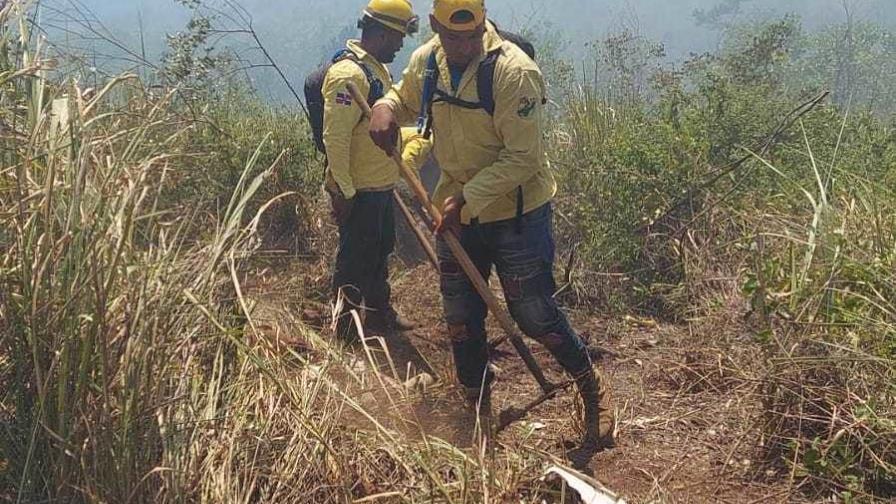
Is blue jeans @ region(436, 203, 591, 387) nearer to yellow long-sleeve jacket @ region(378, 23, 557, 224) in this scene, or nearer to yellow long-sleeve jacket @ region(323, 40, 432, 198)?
yellow long-sleeve jacket @ region(378, 23, 557, 224)

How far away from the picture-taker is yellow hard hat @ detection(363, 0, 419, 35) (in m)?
3.68

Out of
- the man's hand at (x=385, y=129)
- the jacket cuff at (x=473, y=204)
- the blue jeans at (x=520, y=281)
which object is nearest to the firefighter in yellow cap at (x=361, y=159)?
the blue jeans at (x=520, y=281)

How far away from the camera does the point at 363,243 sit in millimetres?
4043

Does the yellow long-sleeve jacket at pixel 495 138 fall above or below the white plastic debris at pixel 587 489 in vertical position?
above

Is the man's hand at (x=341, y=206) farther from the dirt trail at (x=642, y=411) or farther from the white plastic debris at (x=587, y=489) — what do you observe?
the white plastic debris at (x=587, y=489)

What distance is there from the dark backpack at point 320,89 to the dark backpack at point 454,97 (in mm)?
941

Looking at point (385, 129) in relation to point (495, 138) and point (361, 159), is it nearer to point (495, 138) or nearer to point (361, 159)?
point (495, 138)

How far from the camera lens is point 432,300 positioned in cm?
484

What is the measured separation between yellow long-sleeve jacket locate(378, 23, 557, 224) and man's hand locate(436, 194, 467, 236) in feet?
0.09

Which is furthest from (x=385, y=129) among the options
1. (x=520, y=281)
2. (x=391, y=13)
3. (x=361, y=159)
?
(x=391, y=13)

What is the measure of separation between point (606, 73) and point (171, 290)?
503 cm

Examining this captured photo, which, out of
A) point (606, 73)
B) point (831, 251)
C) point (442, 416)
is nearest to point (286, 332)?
point (442, 416)

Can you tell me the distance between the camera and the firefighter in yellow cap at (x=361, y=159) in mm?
3607

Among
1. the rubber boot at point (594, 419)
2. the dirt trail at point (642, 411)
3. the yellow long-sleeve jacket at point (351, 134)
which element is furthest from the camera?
the yellow long-sleeve jacket at point (351, 134)
